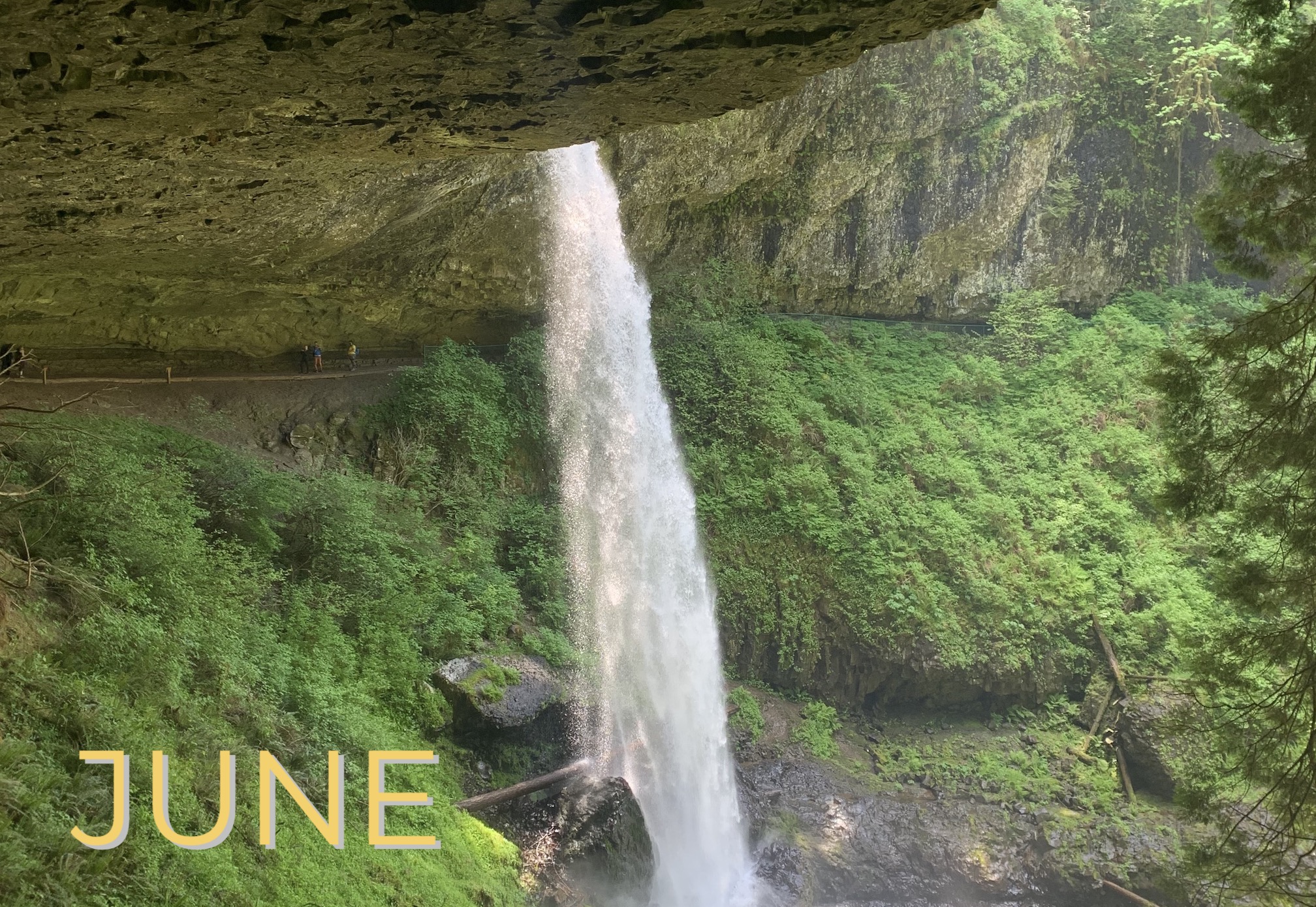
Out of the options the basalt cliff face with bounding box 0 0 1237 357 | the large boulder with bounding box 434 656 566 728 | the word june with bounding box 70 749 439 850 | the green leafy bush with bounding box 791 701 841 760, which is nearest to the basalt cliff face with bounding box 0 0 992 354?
the basalt cliff face with bounding box 0 0 1237 357

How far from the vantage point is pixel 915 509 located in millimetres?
17703

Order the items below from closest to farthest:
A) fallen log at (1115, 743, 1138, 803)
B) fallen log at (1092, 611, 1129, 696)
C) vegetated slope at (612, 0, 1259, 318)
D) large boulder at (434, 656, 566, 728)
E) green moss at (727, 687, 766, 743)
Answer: large boulder at (434, 656, 566, 728) → fallen log at (1115, 743, 1138, 803) → green moss at (727, 687, 766, 743) → fallen log at (1092, 611, 1129, 696) → vegetated slope at (612, 0, 1259, 318)

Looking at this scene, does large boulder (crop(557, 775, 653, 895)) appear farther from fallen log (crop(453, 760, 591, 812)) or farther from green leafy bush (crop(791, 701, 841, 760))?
green leafy bush (crop(791, 701, 841, 760))

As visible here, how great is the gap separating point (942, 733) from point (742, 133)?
12054 millimetres

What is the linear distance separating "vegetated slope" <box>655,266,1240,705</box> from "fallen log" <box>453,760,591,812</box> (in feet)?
14.8

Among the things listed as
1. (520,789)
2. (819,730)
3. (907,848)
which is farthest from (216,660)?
(907,848)

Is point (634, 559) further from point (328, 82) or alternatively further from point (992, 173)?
point (992, 173)

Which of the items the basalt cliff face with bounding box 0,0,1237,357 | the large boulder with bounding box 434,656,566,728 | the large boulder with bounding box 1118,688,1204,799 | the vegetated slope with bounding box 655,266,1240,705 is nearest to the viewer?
the basalt cliff face with bounding box 0,0,1237,357

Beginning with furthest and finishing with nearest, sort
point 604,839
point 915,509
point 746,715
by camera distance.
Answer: point 915,509, point 746,715, point 604,839

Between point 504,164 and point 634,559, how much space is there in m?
7.17

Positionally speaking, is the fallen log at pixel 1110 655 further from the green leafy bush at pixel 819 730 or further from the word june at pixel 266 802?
the word june at pixel 266 802

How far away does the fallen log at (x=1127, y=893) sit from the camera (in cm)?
1317

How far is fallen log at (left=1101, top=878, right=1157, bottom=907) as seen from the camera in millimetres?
13167

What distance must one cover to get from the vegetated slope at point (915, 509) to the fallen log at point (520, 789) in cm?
450
